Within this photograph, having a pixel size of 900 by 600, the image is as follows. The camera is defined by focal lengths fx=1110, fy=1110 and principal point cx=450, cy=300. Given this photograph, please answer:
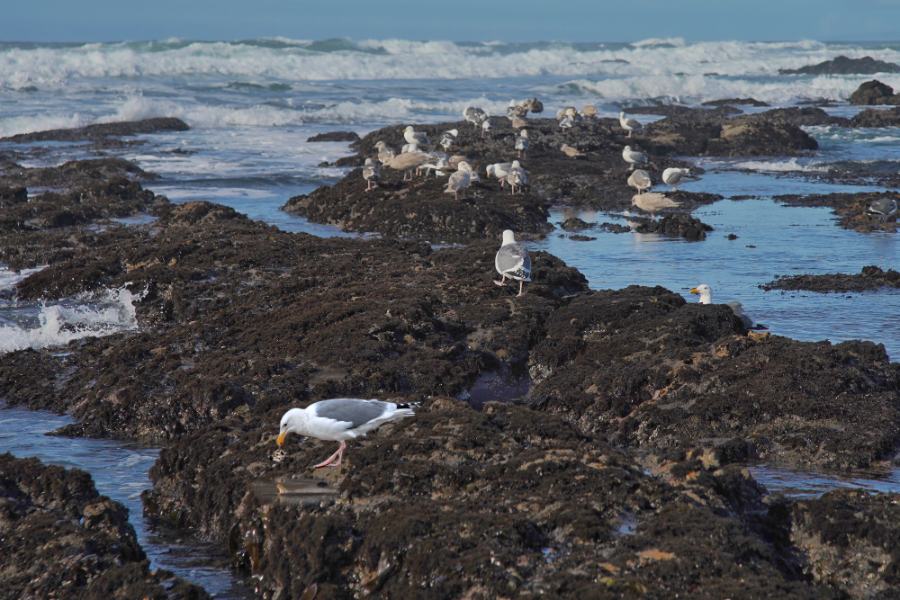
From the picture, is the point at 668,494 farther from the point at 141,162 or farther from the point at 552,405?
the point at 141,162

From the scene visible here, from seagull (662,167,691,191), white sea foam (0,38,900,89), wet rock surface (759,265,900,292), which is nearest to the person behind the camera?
wet rock surface (759,265,900,292)

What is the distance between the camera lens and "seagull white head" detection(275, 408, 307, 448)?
770 cm

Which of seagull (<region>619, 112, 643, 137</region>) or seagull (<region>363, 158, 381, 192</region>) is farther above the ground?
seagull (<region>619, 112, 643, 137</region>)

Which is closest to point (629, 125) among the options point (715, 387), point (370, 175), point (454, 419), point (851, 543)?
point (370, 175)

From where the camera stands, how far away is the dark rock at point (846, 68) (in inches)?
3280

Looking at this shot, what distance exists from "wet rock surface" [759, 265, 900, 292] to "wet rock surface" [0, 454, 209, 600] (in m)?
11.3

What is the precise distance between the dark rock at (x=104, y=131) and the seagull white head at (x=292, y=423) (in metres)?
32.5

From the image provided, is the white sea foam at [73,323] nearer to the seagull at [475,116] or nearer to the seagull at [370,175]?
the seagull at [370,175]

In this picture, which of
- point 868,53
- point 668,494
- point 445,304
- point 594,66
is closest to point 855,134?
point 445,304

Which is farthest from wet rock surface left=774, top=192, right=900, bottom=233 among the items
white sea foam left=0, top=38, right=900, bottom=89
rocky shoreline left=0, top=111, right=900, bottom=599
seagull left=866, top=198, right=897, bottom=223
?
white sea foam left=0, top=38, right=900, bottom=89

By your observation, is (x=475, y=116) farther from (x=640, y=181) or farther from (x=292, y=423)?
(x=292, y=423)

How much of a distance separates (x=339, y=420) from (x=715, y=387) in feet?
13.5

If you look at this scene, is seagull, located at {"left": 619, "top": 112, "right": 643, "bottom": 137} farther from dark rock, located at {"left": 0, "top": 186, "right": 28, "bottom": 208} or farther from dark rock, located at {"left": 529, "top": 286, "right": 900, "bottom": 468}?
dark rock, located at {"left": 529, "top": 286, "right": 900, "bottom": 468}

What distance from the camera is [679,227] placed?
2077cm
